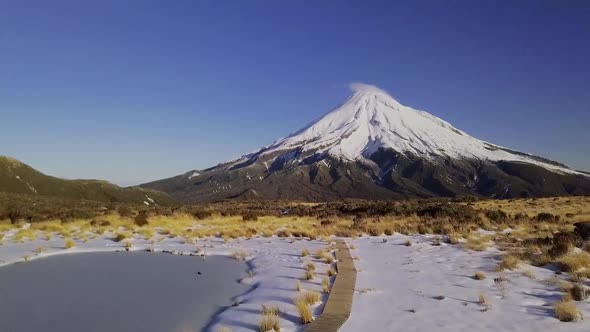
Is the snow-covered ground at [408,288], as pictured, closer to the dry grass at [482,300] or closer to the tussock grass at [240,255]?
the dry grass at [482,300]

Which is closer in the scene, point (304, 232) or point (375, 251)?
point (375, 251)

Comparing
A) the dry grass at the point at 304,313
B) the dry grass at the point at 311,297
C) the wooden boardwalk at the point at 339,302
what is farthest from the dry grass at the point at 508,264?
the dry grass at the point at 304,313

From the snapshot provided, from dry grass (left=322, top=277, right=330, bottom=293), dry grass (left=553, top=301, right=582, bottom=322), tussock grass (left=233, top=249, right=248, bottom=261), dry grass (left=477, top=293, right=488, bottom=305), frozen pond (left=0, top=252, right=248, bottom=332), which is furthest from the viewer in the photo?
tussock grass (left=233, top=249, right=248, bottom=261)

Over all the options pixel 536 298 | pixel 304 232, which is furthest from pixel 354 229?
pixel 536 298

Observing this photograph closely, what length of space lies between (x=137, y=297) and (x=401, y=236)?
40.7 ft

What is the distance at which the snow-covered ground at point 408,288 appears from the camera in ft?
25.3

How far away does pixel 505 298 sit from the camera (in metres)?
8.91

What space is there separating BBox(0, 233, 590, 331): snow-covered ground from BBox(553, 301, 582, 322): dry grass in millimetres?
135

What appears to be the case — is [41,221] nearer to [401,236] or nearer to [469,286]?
[401,236]

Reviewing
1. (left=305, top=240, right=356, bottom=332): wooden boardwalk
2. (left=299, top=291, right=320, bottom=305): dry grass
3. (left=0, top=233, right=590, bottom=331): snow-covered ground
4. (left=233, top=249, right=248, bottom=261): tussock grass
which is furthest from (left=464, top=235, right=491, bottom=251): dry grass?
(left=299, top=291, right=320, bottom=305): dry grass

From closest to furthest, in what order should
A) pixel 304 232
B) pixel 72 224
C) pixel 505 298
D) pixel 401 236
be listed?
pixel 505 298
pixel 401 236
pixel 304 232
pixel 72 224

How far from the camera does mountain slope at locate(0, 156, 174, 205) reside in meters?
77.9

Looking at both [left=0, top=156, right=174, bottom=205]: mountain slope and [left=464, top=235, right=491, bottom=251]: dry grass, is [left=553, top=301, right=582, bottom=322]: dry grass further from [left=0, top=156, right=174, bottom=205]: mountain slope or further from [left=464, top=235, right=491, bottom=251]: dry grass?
[left=0, top=156, right=174, bottom=205]: mountain slope

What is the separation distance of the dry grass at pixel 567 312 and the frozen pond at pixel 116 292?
6077mm
